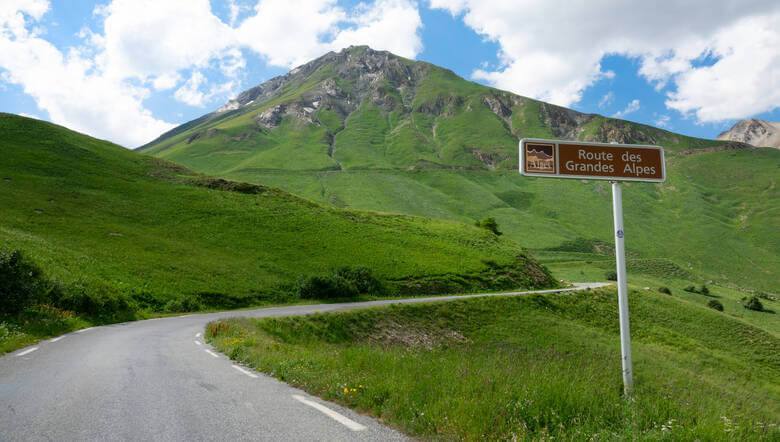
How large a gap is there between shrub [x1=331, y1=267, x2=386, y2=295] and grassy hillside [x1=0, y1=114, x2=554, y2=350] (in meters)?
2.72

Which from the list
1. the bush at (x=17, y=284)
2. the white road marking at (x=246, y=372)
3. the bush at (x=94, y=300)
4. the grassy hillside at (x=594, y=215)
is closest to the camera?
the white road marking at (x=246, y=372)

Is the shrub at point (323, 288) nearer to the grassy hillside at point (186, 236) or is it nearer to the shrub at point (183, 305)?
the grassy hillside at point (186, 236)

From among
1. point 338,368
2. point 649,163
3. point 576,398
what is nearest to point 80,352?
point 338,368

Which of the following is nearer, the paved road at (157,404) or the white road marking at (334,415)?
the paved road at (157,404)

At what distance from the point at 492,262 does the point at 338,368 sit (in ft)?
191

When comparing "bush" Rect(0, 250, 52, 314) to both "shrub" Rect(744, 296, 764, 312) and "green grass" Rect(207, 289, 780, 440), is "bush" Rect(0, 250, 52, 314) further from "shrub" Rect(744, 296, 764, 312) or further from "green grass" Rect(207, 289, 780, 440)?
"shrub" Rect(744, 296, 764, 312)

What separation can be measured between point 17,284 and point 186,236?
36050 millimetres

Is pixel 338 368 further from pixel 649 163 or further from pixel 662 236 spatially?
pixel 662 236

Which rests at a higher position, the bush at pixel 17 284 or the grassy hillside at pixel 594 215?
the grassy hillside at pixel 594 215

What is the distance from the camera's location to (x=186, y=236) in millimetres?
52469

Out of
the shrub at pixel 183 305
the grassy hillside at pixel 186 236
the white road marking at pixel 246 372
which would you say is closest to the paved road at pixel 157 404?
the white road marking at pixel 246 372

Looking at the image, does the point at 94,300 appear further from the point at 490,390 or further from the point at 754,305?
the point at 754,305

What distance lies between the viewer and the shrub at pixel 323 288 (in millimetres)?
39938

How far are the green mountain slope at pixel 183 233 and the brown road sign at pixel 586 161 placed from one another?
30054 mm
